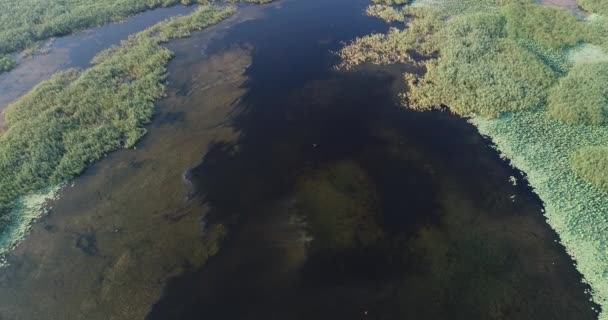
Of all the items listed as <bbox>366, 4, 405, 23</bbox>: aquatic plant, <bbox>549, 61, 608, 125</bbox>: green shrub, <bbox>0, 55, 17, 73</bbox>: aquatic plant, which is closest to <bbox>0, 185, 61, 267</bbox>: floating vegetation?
<bbox>0, 55, 17, 73</bbox>: aquatic plant

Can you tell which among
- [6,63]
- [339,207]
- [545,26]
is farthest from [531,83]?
[6,63]

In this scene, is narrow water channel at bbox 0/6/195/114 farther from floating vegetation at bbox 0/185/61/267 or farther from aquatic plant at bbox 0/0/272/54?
floating vegetation at bbox 0/185/61/267

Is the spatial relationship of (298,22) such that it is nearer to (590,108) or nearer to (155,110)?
(155,110)

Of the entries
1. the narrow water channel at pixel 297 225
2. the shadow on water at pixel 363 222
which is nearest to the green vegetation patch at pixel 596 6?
the narrow water channel at pixel 297 225

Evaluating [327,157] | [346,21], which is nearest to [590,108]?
[327,157]

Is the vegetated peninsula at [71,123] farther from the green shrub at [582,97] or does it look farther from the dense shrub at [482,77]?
the green shrub at [582,97]

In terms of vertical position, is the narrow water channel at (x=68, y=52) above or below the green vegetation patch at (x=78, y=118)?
above
